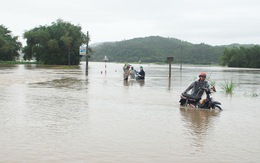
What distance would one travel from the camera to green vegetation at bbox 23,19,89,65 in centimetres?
8156

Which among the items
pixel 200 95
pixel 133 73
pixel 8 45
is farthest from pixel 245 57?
pixel 200 95

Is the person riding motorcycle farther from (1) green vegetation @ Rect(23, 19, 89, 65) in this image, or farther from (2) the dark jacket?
(1) green vegetation @ Rect(23, 19, 89, 65)

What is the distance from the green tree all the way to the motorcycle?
78869mm

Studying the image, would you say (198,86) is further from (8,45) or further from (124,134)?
(8,45)

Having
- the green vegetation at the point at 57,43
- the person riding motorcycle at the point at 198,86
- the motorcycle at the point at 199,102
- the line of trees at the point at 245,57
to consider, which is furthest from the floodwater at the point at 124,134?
the line of trees at the point at 245,57

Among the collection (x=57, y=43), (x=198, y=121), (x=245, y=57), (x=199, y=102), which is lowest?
(x=198, y=121)

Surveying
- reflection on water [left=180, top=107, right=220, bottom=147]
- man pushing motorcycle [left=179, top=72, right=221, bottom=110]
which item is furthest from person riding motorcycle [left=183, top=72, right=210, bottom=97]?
reflection on water [left=180, top=107, right=220, bottom=147]

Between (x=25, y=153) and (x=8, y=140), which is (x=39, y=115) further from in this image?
(x=25, y=153)

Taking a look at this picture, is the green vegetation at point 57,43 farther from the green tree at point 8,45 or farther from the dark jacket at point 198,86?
the dark jacket at point 198,86

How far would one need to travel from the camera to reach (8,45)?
87.6 m

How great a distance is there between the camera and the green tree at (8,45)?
282 ft

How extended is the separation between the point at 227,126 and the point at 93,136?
3795 mm

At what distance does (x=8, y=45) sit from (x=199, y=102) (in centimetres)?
8224

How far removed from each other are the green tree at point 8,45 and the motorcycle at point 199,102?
3105 inches
